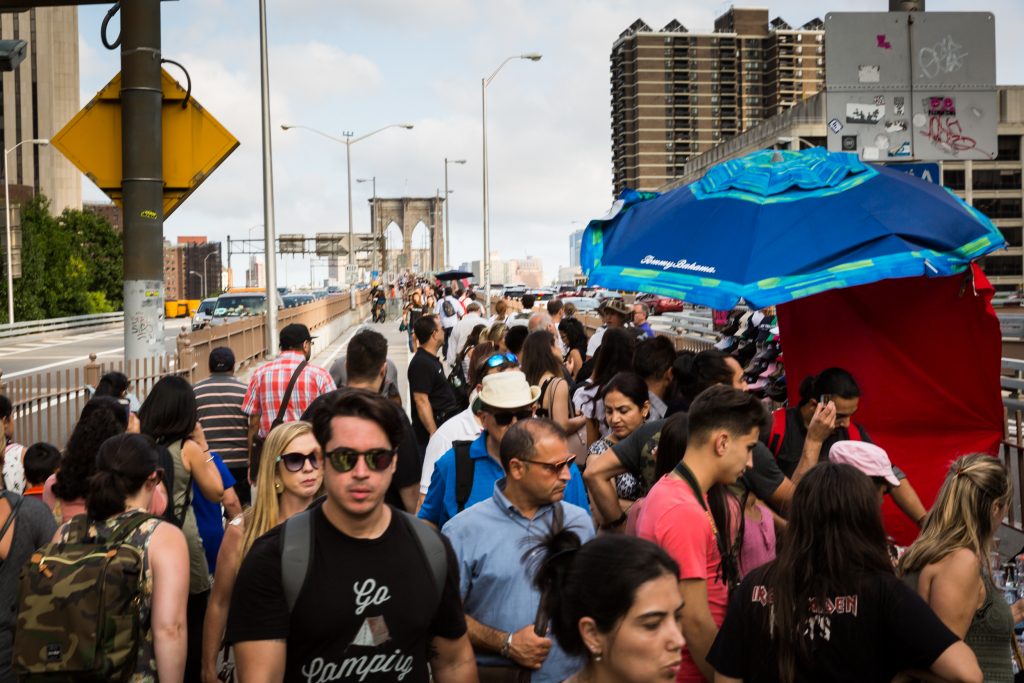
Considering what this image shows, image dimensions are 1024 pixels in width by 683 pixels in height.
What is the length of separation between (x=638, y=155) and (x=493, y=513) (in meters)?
192

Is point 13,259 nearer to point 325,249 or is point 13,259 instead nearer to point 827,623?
point 325,249

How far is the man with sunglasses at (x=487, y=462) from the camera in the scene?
18.2ft

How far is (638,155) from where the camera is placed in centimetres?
19362

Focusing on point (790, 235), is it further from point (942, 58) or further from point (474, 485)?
point (942, 58)

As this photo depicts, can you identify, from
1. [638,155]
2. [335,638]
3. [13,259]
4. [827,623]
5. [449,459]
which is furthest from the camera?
[638,155]

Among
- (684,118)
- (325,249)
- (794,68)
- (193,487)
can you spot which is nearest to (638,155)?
→ (684,118)

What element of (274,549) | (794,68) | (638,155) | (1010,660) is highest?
(794,68)

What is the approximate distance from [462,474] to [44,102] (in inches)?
4646

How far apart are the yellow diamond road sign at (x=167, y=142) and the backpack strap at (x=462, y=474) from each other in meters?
2.87

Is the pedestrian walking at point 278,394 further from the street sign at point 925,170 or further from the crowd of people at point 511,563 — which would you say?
the street sign at point 925,170

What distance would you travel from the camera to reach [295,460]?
4.87 meters

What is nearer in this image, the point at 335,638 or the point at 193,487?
the point at 335,638

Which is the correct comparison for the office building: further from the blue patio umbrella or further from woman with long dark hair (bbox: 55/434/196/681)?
woman with long dark hair (bbox: 55/434/196/681)

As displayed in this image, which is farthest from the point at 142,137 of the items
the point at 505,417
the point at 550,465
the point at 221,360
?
the point at 550,465
